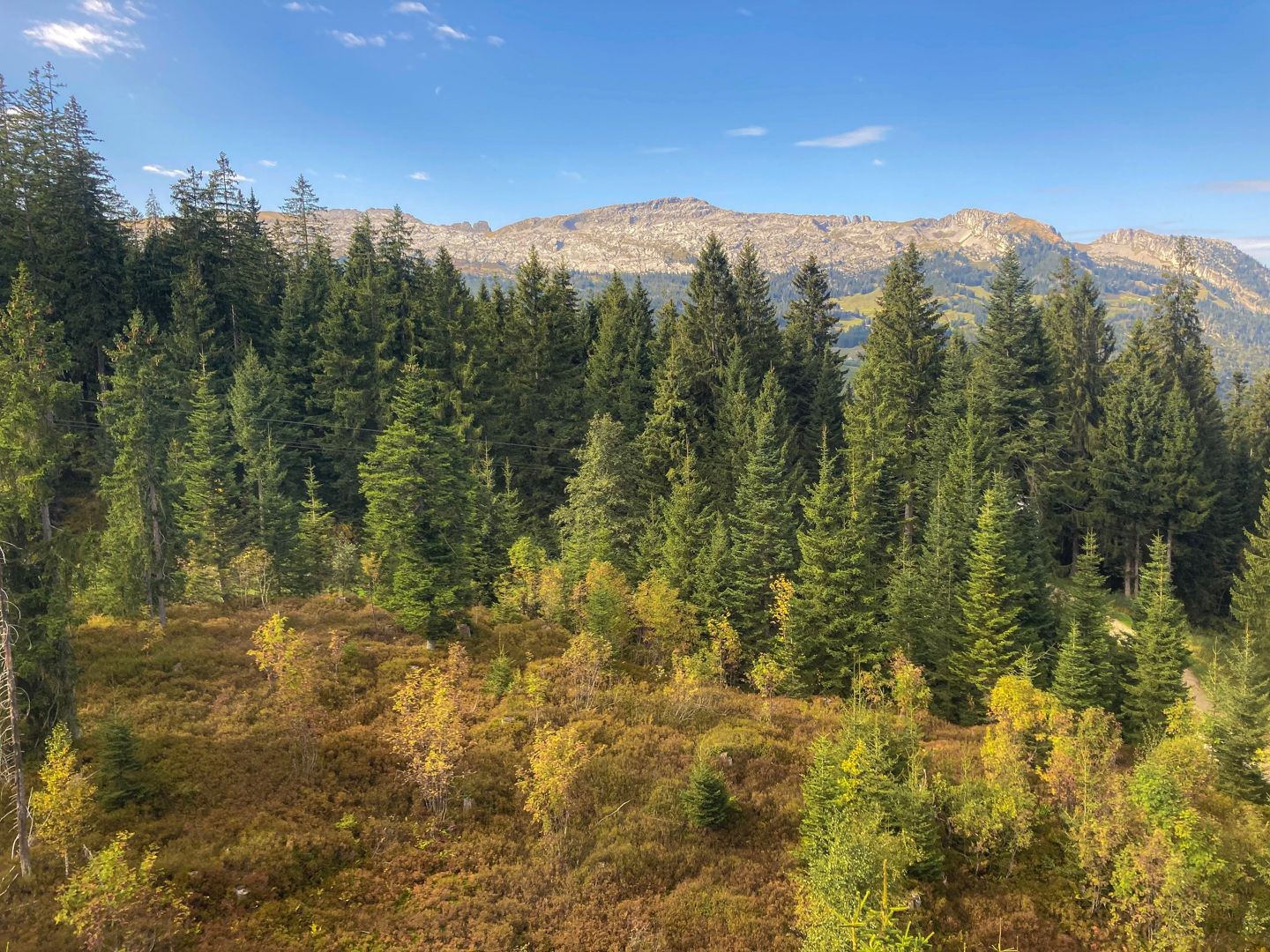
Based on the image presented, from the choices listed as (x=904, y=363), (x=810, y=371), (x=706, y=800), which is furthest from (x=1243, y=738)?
(x=810, y=371)

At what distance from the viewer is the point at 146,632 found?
30.1m

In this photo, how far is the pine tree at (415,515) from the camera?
31.8m

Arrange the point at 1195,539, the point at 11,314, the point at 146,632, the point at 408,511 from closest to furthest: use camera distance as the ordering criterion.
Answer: the point at 11,314, the point at 146,632, the point at 408,511, the point at 1195,539

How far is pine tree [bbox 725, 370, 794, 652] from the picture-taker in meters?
38.4

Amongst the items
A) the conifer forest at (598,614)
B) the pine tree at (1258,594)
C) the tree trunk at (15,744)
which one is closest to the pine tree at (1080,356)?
the conifer forest at (598,614)

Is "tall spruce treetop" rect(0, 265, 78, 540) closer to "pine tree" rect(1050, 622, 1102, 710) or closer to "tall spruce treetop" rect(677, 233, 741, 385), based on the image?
"tall spruce treetop" rect(677, 233, 741, 385)

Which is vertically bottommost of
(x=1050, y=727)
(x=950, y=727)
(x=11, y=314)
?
(x=950, y=727)

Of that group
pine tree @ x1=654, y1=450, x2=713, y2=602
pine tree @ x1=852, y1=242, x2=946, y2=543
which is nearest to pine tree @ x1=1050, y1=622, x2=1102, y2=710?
pine tree @ x1=852, y1=242, x2=946, y2=543

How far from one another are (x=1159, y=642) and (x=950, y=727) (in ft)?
38.8

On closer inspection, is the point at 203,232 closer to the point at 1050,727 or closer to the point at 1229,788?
the point at 1050,727

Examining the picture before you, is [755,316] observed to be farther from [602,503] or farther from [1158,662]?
[1158,662]

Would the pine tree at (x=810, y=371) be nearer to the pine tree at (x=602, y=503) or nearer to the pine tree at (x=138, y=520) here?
the pine tree at (x=602, y=503)

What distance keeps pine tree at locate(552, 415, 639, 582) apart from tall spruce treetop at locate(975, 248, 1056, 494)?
89.5 feet

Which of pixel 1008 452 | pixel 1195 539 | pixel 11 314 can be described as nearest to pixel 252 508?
pixel 11 314
